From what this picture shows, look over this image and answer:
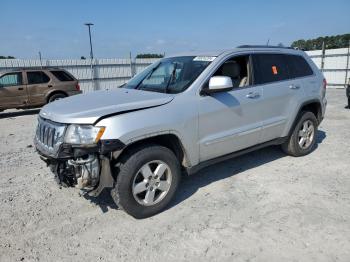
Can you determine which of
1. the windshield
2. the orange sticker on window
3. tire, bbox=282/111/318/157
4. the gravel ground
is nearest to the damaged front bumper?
the gravel ground

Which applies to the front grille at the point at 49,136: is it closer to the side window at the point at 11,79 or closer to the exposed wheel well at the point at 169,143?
the exposed wheel well at the point at 169,143

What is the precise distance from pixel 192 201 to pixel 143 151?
1040 mm

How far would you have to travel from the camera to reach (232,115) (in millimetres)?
4219

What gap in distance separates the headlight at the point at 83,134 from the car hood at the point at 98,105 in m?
A: 0.06

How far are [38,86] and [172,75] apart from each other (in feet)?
30.2

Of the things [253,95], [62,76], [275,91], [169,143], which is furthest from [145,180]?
[62,76]

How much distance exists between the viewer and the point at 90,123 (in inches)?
126

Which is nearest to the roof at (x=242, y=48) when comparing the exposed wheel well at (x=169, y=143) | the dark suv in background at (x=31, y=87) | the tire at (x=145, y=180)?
the exposed wheel well at (x=169, y=143)

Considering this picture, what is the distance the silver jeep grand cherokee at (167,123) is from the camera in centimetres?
328

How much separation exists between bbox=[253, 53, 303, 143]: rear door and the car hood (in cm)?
168

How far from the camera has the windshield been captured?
4.00 meters

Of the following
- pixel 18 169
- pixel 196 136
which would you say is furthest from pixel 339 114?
pixel 18 169

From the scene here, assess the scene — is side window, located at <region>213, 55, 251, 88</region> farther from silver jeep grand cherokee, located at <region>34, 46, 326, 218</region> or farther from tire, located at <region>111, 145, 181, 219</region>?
tire, located at <region>111, 145, 181, 219</region>

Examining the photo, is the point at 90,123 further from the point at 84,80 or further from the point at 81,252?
the point at 84,80
